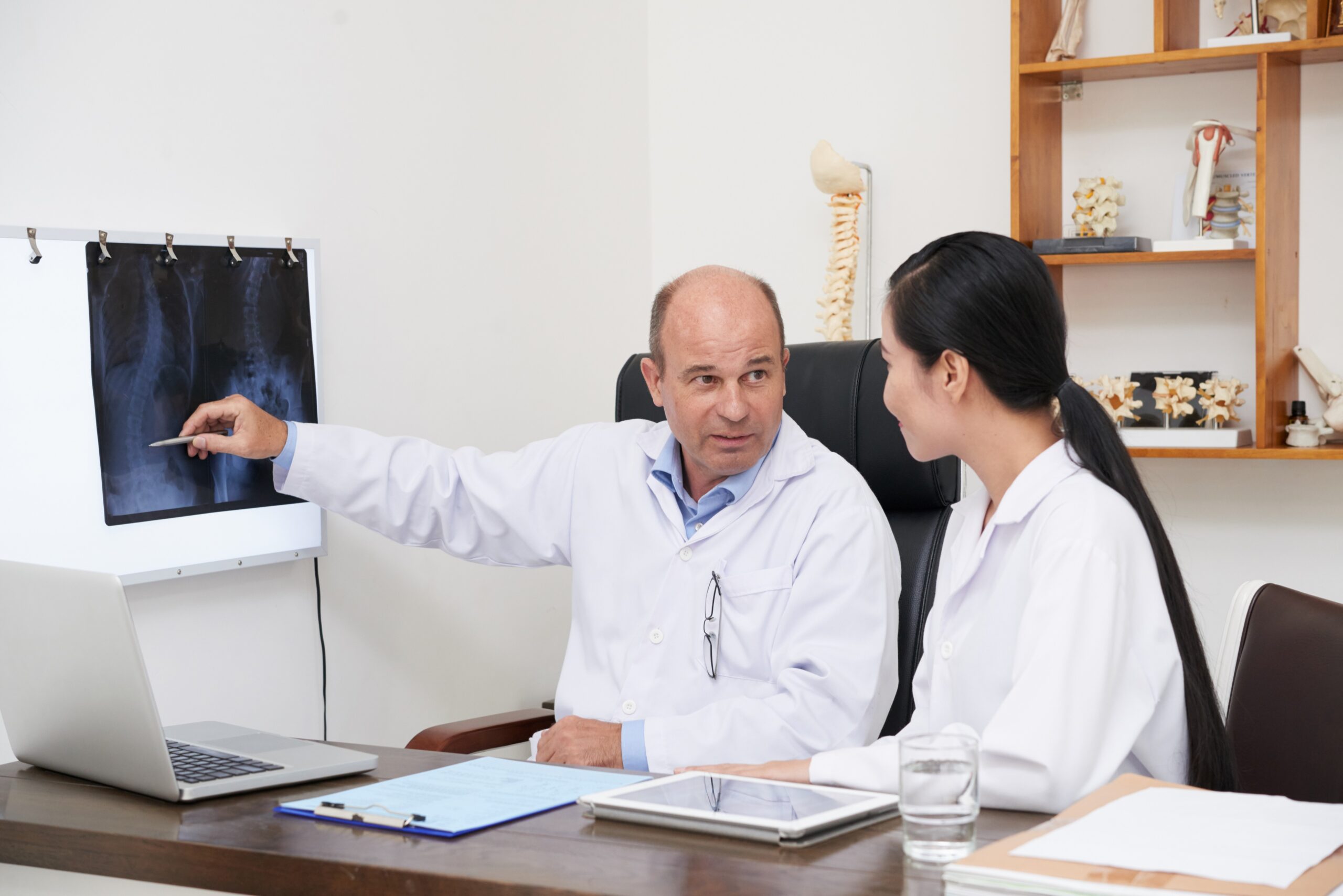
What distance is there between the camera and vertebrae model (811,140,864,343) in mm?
2875

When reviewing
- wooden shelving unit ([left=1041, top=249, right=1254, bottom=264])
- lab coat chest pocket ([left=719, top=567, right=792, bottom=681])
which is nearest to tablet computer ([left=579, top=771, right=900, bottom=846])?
lab coat chest pocket ([left=719, top=567, right=792, bottom=681])

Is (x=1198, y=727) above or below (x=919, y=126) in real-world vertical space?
below

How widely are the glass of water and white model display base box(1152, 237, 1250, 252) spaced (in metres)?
1.94

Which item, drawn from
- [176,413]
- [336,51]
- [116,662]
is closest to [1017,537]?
[116,662]

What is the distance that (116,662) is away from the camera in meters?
1.21

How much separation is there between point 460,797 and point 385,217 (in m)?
1.44

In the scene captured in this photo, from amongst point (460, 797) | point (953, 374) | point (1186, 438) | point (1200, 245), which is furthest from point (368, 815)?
point (1200, 245)

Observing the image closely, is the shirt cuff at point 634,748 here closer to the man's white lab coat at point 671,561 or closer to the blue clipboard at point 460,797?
the man's white lab coat at point 671,561

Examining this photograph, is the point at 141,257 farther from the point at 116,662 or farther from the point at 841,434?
the point at 841,434

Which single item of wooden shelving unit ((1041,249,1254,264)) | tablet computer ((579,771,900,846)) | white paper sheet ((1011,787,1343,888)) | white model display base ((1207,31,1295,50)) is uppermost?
white model display base ((1207,31,1295,50))

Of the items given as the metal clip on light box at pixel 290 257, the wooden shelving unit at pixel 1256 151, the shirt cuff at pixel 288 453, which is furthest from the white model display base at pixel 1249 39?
the shirt cuff at pixel 288 453

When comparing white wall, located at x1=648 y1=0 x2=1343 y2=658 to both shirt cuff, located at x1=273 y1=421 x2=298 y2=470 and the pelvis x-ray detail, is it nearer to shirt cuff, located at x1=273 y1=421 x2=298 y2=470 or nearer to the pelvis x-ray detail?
the pelvis x-ray detail

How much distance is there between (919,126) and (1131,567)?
2.05 meters

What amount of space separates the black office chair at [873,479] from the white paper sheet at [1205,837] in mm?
923
